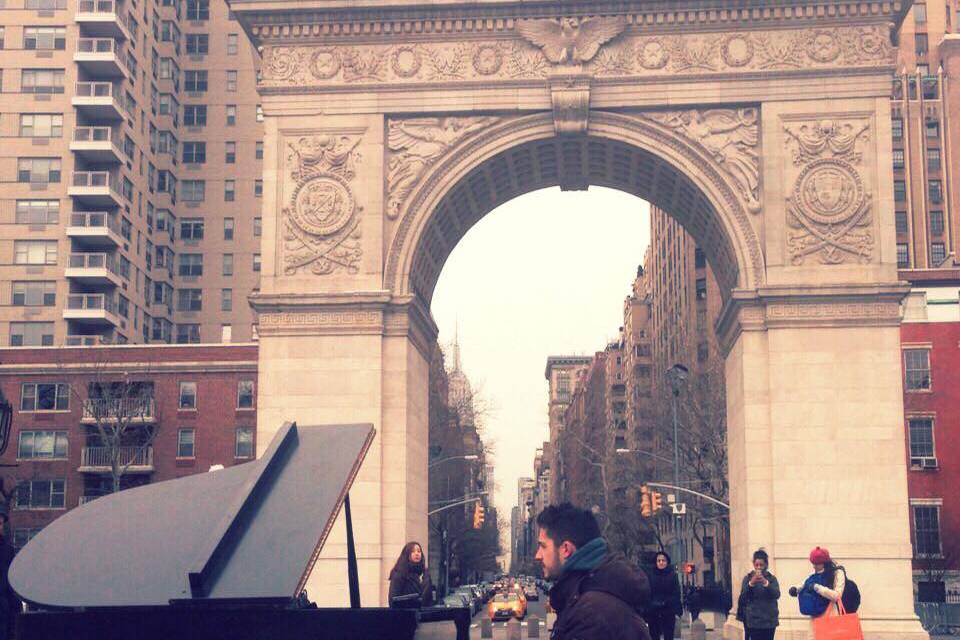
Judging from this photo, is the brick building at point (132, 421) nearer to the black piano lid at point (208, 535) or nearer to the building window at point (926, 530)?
the building window at point (926, 530)

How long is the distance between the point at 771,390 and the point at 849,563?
173 inches

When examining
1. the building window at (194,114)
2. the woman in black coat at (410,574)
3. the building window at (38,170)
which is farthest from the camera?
the building window at (194,114)

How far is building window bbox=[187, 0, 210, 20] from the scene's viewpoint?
85.4 m

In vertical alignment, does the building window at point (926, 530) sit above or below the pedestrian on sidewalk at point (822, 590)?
below

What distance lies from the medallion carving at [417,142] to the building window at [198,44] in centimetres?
5570

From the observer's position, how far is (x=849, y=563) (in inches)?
1172

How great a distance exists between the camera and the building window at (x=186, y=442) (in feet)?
215

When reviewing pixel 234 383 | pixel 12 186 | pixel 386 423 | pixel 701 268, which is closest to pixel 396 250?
pixel 386 423

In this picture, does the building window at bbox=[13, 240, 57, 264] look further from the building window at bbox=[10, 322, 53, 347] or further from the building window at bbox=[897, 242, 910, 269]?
the building window at bbox=[897, 242, 910, 269]

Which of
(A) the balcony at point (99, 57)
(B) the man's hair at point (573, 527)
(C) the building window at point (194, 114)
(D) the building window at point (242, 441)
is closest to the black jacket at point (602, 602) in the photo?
(B) the man's hair at point (573, 527)

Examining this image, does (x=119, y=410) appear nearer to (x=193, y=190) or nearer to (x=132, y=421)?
(x=132, y=421)

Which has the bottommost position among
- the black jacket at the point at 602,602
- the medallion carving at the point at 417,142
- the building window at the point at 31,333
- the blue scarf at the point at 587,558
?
the black jacket at the point at 602,602

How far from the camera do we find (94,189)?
234ft

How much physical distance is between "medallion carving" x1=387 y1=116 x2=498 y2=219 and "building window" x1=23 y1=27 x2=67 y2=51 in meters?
46.9
